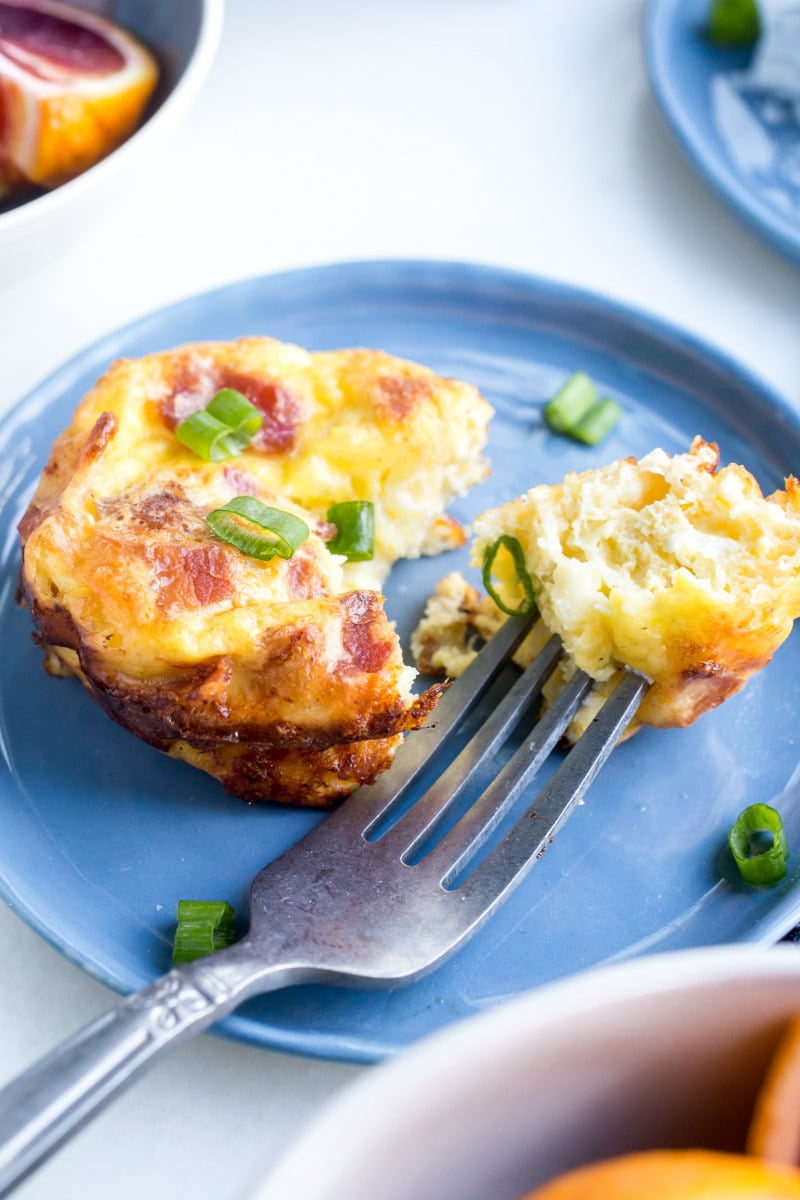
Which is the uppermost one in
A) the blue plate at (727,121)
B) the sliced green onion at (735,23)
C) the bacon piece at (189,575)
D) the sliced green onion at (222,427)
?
the sliced green onion at (735,23)

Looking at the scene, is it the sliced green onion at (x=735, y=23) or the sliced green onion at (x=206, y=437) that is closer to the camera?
the sliced green onion at (x=206, y=437)

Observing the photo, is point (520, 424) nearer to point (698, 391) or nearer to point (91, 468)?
point (698, 391)

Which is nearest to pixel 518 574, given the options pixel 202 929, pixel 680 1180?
pixel 202 929

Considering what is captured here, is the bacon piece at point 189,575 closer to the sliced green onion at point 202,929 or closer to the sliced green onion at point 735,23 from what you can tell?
the sliced green onion at point 202,929

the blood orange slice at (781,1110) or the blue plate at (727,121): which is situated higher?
the blue plate at (727,121)

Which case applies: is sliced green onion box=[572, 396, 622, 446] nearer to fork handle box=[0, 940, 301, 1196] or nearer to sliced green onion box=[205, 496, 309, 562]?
sliced green onion box=[205, 496, 309, 562]

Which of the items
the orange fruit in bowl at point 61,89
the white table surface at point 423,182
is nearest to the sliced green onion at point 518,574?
the white table surface at point 423,182

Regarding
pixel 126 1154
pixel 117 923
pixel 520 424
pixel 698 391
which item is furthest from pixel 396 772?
pixel 698 391
